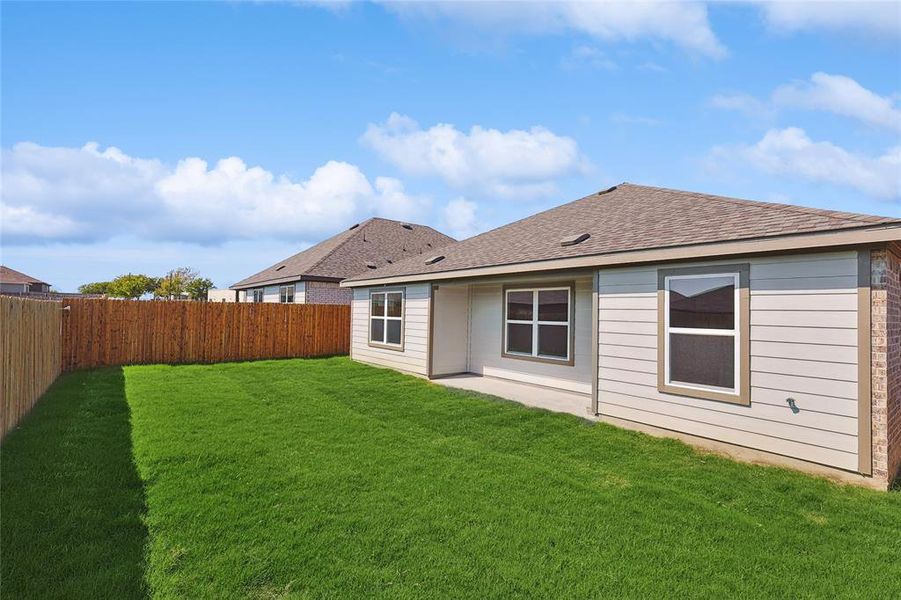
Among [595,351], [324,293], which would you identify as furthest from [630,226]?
[324,293]

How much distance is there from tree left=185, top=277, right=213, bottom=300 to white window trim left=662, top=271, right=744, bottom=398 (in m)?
40.8

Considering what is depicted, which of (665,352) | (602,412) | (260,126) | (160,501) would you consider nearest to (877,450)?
(665,352)

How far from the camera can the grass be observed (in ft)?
9.95

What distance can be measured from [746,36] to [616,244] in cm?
554

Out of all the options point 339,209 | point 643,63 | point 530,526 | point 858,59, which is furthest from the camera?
point 339,209

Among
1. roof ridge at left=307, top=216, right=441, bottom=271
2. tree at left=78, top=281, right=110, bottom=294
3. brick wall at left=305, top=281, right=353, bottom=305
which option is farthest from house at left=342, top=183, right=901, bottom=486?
tree at left=78, top=281, right=110, bottom=294

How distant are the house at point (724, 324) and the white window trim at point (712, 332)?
2cm

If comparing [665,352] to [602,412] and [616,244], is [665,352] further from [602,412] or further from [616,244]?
[616,244]

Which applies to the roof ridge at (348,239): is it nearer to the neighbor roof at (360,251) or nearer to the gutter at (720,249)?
the neighbor roof at (360,251)

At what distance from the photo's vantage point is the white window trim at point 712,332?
598 centimetres

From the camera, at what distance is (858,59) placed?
8703mm

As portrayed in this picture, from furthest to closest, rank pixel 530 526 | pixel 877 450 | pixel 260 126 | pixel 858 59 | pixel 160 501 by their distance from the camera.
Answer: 1. pixel 260 126
2. pixel 858 59
3. pixel 877 450
4. pixel 160 501
5. pixel 530 526

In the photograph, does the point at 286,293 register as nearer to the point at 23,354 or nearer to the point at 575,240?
the point at 23,354

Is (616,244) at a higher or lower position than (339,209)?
lower
